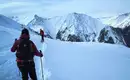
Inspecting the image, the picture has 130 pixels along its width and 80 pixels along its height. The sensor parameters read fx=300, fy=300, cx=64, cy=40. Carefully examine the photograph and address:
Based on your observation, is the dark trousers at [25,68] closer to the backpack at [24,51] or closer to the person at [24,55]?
the person at [24,55]

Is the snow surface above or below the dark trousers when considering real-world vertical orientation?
below

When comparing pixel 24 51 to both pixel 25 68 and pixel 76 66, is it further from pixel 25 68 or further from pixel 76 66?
pixel 76 66

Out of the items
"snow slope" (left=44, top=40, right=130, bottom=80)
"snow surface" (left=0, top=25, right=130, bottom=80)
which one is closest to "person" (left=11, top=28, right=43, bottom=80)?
"snow surface" (left=0, top=25, right=130, bottom=80)

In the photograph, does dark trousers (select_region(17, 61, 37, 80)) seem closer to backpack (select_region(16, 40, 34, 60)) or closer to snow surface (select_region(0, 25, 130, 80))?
backpack (select_region(16, 40, 34, 60))

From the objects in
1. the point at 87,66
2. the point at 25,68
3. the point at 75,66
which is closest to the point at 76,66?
the point at 75,66

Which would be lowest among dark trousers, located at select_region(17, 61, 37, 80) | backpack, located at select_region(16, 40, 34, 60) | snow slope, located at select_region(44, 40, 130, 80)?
snow slope, located at select_region(44, 40, 130, 80)

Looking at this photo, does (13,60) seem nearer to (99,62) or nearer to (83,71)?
(83,71)

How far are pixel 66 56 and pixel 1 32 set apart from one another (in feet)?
22.8

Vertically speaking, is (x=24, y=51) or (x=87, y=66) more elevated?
(x=24, y=51)

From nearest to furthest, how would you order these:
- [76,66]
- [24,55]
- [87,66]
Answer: [24,55], [76,66], [87,66]

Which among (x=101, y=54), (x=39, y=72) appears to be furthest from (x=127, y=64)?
(x=39, y=72)

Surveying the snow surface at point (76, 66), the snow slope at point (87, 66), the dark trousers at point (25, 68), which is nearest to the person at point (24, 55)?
the dark trousers at point (25, 68)

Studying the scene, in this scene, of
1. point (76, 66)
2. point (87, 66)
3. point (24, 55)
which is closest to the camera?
point (24, 55)

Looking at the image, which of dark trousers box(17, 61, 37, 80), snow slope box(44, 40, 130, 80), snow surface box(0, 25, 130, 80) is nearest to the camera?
dark trousers box(17, 61, 37, 80)
